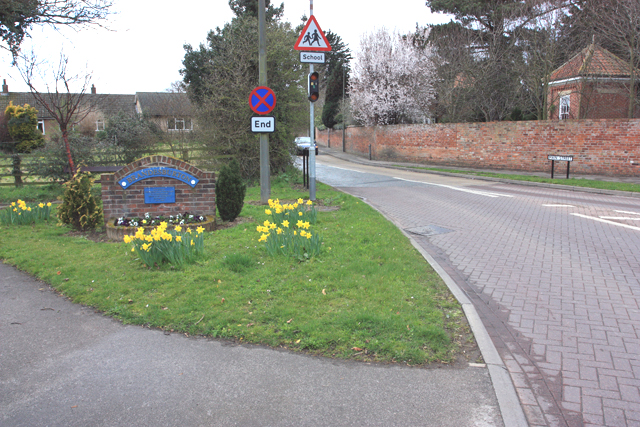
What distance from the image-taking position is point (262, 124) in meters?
11.3

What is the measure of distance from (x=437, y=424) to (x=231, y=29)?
16606 mm

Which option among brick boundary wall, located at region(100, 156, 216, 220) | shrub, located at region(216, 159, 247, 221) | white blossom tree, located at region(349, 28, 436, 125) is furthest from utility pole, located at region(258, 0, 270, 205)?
white blossom tree, located at region(349, 28, 436, 125)

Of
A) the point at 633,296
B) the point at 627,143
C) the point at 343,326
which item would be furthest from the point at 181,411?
the point at 627,143

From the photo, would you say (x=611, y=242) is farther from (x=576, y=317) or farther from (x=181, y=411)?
(x=181, y=411)

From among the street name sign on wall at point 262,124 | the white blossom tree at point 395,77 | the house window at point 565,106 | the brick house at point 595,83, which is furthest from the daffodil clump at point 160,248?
the white blossom tree at point 395,77

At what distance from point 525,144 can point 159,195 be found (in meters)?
19.1

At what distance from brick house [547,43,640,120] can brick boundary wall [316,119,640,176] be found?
3.08m

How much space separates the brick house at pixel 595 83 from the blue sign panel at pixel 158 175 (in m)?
21.1

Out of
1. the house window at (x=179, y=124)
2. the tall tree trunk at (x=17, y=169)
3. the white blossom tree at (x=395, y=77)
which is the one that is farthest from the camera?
the white blossom tree at (x=395, y=77)

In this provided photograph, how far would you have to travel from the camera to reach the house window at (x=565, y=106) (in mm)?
27031

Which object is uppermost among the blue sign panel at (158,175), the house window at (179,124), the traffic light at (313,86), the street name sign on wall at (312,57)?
the street name sign on wall at (312,57)

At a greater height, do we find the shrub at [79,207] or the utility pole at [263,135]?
the utility pole at [263,135]

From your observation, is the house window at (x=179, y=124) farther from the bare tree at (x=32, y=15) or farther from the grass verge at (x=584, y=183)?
the grass verge at (x=584, y=183)

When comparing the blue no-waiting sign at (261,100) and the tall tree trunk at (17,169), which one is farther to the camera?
the tall tree trunk at (17,169)
